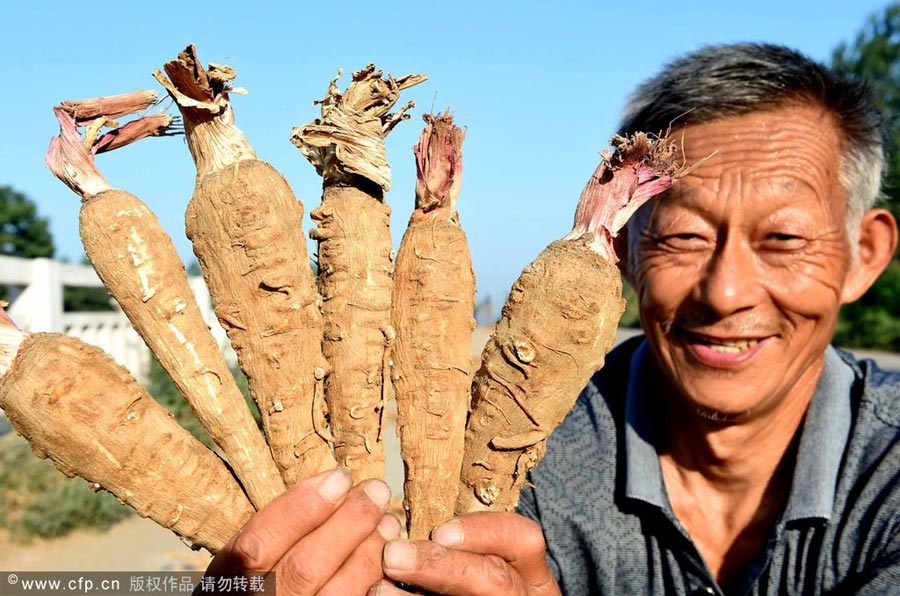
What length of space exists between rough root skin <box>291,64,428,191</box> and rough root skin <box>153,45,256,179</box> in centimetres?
13

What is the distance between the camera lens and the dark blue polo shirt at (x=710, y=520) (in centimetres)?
192

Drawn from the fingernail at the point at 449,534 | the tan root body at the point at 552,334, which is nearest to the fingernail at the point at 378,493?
the fingernail at the point at 449,534

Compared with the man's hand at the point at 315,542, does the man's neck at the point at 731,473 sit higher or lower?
lower

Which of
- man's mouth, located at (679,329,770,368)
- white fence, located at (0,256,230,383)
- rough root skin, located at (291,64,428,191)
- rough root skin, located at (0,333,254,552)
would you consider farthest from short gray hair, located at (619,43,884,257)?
white fence, located at (0,256,230,383)

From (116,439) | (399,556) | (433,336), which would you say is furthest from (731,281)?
(116,439)

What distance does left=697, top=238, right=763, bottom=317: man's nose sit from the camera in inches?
71.4

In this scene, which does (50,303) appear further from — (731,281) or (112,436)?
(731,281)

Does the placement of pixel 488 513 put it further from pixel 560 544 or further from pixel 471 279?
pixel 560 544

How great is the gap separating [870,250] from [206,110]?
1979 millimetres

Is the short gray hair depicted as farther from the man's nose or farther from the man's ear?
the man's nose

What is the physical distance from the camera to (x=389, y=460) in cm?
557

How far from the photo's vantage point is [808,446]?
2.04 metres

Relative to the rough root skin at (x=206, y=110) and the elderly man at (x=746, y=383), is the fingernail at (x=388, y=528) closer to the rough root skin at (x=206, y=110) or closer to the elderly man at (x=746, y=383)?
the elderly man at (x=746, y=383)


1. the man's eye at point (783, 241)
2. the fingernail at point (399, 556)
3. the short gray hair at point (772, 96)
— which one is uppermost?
the short gray hair at point (772, 96)
